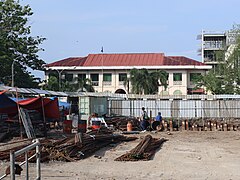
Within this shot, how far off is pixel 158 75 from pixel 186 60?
446 inches

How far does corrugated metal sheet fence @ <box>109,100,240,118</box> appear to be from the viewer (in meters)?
37.0

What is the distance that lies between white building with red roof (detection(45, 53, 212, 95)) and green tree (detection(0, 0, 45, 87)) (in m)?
19.8

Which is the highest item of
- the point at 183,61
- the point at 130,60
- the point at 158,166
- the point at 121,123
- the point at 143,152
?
the point at 130,60

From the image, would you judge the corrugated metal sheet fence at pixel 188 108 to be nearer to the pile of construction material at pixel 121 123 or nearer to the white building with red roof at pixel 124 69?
the pile of construction material at pixel 121 123

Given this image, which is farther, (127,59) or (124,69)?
(127,59)

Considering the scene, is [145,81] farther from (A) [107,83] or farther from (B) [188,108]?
(B) [188,108]

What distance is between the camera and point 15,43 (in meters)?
43.0

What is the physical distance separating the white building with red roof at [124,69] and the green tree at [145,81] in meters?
7.30

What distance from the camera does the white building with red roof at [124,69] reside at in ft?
217

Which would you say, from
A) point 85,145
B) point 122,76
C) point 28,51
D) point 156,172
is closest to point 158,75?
point 122,76

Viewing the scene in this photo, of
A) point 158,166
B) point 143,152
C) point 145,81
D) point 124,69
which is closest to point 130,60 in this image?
point 124,69

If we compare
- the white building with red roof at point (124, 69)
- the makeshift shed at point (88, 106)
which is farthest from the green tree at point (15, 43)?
the white building with red roof at point (124, 69)

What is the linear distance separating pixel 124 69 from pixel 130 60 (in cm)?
188

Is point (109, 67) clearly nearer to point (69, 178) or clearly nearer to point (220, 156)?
point (220, 156)
